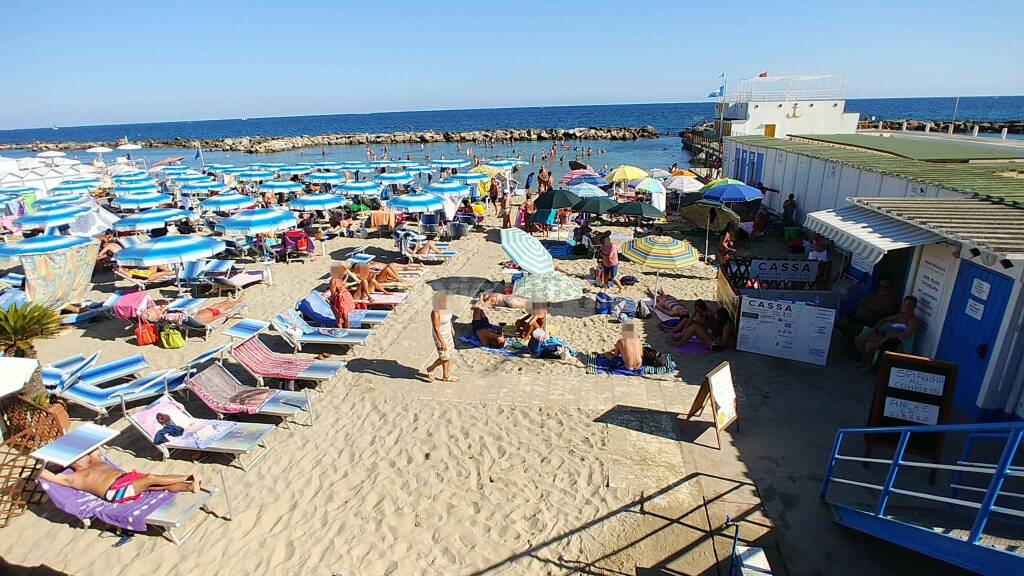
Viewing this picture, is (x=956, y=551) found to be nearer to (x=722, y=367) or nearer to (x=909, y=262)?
(x=722, y=367)

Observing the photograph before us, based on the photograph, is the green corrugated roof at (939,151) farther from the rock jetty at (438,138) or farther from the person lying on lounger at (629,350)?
the rock jetty at (438,138)

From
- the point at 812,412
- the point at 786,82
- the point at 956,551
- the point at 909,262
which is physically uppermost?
the point at 786,82

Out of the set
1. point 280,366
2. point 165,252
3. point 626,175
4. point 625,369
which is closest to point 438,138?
point 626,175

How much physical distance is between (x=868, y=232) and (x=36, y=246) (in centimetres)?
1461

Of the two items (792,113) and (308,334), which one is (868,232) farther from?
(792,113)

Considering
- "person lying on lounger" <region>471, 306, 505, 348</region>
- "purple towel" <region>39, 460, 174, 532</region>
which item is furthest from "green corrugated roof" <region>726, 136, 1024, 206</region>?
"purple towel" <region>39, 460, 174, 532</region>

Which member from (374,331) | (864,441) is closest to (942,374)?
(864,441)

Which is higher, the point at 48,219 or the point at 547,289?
the point at 48,219

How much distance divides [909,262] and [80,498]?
1091cm

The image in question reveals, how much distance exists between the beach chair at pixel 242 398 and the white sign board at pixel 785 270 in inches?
334

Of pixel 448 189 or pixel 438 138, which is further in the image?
pixel 438 138

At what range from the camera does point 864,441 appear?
237 inches

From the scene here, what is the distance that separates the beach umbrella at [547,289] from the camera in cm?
893

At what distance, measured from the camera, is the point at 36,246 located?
10242 millimetres
